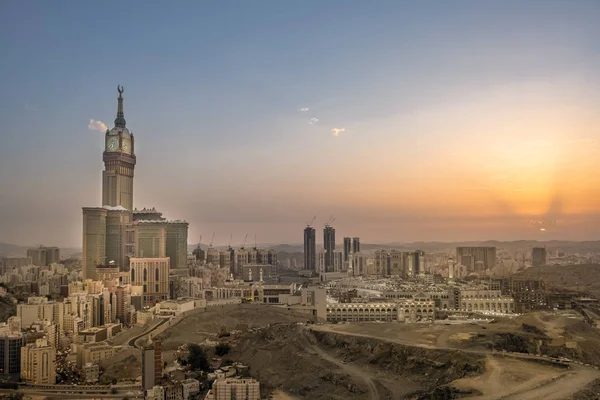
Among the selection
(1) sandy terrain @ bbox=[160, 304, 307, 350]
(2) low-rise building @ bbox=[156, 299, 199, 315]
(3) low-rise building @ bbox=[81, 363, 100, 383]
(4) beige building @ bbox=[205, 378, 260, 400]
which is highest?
(2) low-rise building @ bbox=[156, 299, 199, 315]

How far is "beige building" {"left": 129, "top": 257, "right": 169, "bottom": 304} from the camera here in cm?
3822

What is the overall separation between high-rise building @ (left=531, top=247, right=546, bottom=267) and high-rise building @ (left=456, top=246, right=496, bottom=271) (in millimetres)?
3645

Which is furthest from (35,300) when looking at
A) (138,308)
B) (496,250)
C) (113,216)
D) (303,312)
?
(496,250)

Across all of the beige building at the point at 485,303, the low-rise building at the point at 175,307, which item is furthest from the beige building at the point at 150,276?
the beige building at the point at 485,303

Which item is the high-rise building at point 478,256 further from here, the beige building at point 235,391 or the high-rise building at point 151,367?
the beige building at point 235,391

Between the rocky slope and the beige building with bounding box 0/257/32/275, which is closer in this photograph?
the rocky slope

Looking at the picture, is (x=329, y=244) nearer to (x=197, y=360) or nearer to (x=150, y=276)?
(x=150, y=276)

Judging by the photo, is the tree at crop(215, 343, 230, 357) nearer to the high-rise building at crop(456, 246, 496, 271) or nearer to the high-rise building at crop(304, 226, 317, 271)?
the high-rise building at crop(456, 246, 496, 271)

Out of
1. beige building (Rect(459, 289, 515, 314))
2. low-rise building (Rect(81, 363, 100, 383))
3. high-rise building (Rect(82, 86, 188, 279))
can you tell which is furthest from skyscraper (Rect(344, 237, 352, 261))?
low-rise building (Rect(81, 363, 100, 383))

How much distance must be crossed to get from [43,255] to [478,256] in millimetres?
42374

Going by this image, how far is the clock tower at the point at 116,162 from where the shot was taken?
156 ft

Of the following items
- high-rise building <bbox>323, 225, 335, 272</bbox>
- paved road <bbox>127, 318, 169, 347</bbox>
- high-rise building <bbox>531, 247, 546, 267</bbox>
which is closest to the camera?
paved road <bbox>127, 318, 169, 347</bbox>

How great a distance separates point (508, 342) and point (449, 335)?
5.90ft

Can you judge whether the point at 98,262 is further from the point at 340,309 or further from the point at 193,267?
the point at 340,309
